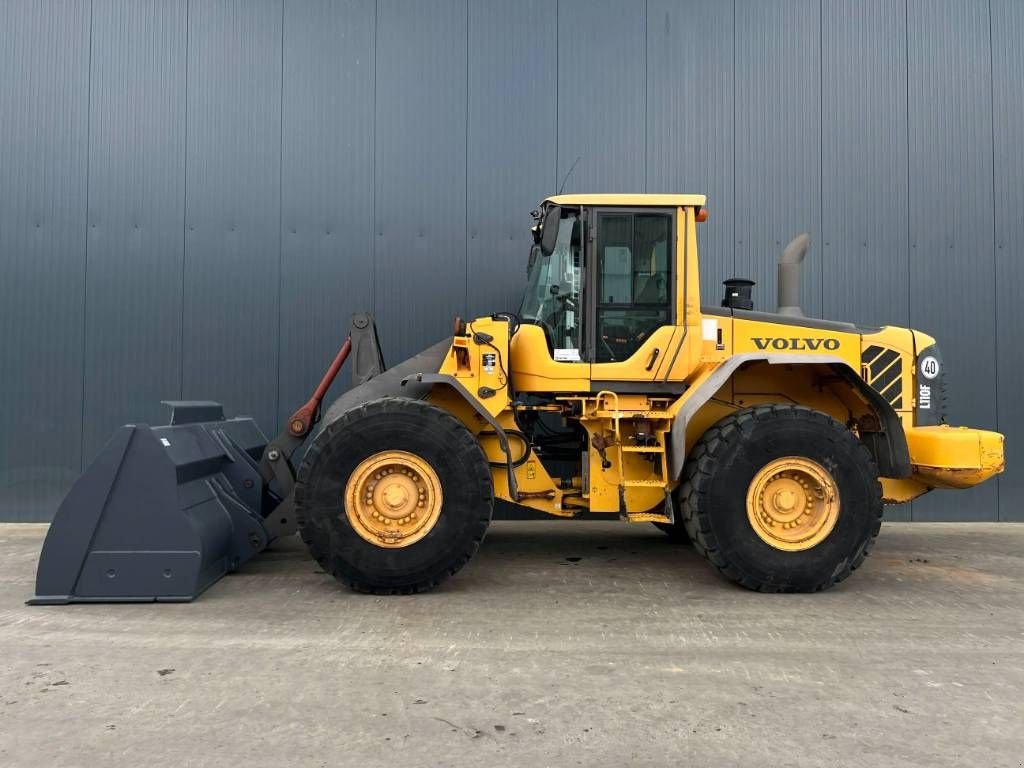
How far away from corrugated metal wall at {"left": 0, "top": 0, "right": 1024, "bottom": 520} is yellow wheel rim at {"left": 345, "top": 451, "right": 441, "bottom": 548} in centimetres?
291

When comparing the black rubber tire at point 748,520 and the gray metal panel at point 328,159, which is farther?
the gray metal panel at point 328,159

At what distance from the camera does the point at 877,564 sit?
5094 millimetres

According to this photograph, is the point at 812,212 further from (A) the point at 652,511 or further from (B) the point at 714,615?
(B) the point at 714,615

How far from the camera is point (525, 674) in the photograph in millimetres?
2951

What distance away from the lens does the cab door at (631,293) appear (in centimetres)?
463

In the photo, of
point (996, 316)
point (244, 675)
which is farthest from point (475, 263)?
point (996, 316)

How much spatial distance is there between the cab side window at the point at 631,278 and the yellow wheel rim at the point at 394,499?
61.0 inches

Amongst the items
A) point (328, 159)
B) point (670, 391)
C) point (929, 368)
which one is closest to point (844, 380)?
point (929, 368)

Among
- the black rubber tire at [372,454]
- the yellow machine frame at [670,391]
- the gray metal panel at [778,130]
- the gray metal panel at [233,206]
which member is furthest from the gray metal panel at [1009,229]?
the gray metal panel at [233,206]

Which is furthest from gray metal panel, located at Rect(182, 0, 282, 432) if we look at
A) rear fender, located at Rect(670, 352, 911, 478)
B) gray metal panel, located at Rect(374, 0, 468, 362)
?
rear fender, located at Rect(670, 352, 911, 478)

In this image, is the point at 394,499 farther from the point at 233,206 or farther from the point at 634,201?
the point at 233,206

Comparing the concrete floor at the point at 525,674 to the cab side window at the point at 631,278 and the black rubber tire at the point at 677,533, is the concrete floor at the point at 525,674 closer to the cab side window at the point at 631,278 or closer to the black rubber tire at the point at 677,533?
the black rubber tire at the point at 677,533

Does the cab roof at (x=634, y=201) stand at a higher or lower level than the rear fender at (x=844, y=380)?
higher

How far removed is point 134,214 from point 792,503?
700 cm
